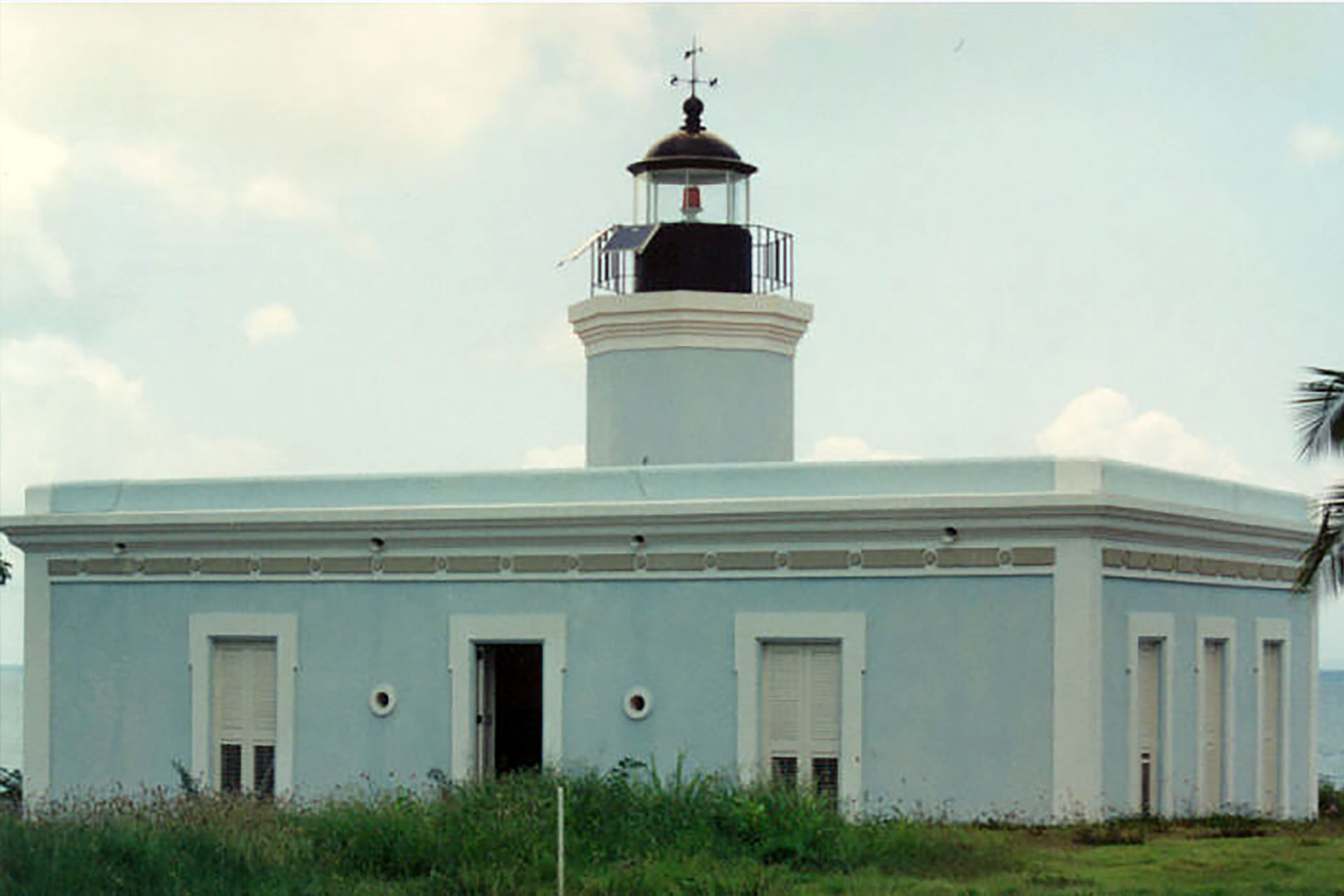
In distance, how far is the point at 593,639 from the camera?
2233 centimetres

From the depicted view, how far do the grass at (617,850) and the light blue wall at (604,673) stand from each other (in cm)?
100

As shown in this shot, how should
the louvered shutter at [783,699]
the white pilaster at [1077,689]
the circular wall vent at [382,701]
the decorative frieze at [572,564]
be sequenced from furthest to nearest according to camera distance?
the circular wall vent at [382,701]
the louvered shutter at [783,699]
the decorative frieze at [572,564]
the white pilaster at [1077,689]

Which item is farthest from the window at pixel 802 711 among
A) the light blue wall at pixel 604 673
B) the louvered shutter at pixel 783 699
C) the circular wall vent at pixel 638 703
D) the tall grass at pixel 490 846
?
the tall grass at pixel 490 846

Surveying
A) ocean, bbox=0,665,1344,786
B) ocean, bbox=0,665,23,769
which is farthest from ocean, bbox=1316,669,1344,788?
ocean, bbox=0,665,23,769

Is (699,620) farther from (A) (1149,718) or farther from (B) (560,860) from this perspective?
(B) (560,860)

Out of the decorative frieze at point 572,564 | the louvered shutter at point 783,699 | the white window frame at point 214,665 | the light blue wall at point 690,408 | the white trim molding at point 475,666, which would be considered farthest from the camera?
the light blue wall at point 690,408

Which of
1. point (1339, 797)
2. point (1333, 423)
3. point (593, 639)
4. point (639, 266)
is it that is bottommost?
point (1339, 797)

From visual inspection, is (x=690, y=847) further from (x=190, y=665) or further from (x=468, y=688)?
(x=190, y=665)

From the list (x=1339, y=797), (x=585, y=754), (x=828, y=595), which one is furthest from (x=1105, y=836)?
(x=1339, y=797)

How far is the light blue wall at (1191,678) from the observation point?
21109mm

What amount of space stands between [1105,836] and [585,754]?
16.5ft

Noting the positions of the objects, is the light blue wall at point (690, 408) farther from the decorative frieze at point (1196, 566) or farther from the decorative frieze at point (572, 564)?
the decorative frieze at point (1196, 566)

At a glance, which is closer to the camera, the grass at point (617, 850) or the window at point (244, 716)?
the grass at point (617, 850)

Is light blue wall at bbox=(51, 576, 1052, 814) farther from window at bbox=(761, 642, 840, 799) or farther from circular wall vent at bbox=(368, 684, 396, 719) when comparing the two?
window at bbox=(761, 642, 840, 799)
